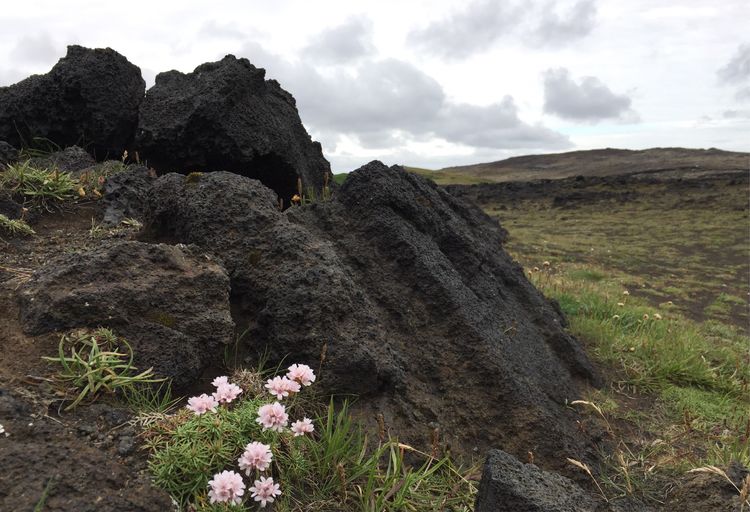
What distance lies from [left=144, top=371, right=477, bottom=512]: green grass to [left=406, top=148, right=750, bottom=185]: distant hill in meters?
61.8

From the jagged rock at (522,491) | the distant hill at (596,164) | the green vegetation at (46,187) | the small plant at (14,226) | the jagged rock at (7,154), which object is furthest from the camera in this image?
the distant hill at (596,164)

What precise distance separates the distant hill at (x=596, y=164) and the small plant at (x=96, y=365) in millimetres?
62505

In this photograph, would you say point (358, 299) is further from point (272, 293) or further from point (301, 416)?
A: point (301, 416)

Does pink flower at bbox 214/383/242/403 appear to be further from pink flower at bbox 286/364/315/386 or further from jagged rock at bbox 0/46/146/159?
jagged rock at bbox 0/46/146/159

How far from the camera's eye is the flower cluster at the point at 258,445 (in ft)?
7.79

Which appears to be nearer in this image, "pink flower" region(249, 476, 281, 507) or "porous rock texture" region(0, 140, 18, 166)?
"pink flower" region(249, 476, 281, 507)

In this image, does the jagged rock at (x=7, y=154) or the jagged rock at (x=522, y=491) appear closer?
the jagged rock at (x=522, y=491)

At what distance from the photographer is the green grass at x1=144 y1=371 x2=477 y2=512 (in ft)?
8.41

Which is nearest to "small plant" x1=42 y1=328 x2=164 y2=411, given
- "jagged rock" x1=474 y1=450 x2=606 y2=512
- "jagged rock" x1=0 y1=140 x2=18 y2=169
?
"jagged rock" x1=474 y1=450 x2=606 y2=512

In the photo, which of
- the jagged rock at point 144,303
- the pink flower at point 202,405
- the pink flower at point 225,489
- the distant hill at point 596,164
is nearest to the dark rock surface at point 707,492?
the pink flower at point 225,489

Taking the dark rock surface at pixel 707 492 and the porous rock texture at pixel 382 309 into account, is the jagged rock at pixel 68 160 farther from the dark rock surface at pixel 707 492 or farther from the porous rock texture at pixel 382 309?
the dark rock surface at pixel 707 492

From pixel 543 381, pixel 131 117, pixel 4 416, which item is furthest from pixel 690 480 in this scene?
pixel 131 117

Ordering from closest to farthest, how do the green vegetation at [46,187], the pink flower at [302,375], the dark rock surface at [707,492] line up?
1. the pink flower at [302,375]
2. the dark rock surface at [707,492]
3. the green vegetation at [46,187]

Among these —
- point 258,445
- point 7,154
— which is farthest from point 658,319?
point 7,154
